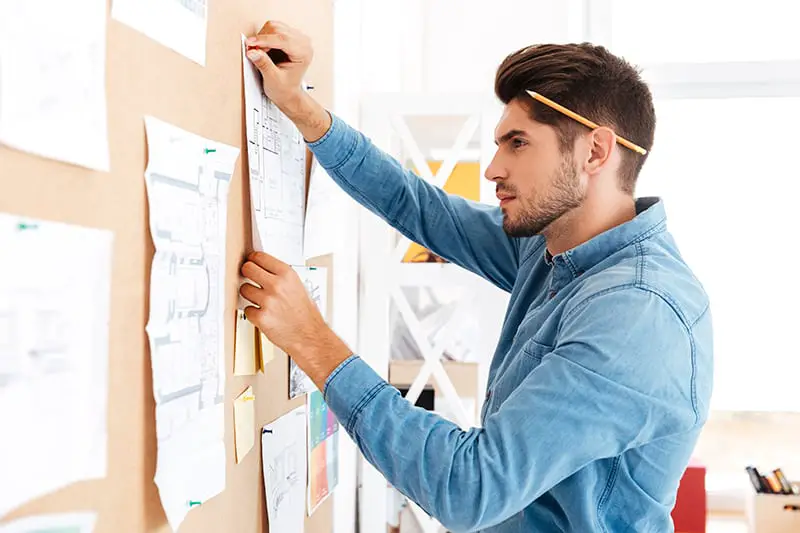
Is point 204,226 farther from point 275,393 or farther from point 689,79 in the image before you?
point 689,79

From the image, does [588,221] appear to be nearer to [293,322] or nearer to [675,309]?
[675,309]

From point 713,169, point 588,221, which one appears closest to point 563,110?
point 588,221

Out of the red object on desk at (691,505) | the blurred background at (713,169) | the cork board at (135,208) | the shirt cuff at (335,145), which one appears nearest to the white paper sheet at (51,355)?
the cork board at (135,208)

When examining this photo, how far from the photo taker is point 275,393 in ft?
3.79

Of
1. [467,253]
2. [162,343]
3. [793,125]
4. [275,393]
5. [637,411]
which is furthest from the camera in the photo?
[793,125]

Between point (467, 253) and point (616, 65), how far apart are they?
41cm

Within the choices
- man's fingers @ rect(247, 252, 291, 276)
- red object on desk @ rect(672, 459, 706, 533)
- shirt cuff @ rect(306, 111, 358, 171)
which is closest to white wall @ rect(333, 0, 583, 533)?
shirt cuff @ rect(306, 111, 358, 171)

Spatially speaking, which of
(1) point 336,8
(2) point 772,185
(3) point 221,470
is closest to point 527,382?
(3) point 221,470

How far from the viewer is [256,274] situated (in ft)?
3.20

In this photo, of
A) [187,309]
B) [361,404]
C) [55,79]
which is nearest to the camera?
[55,79]

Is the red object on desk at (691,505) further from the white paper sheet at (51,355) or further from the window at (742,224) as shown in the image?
the white paper sheet at (51,355)

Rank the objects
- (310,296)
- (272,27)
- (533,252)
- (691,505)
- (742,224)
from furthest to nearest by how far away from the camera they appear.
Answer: (742,224) → (691,505) → (533,252) → (310,296) → (272,27)

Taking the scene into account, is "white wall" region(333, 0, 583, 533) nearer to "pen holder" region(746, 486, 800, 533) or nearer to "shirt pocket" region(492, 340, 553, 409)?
"shirt pocket" region(492, 340, 553, 409)

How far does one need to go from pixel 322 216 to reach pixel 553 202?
422 millimetres
